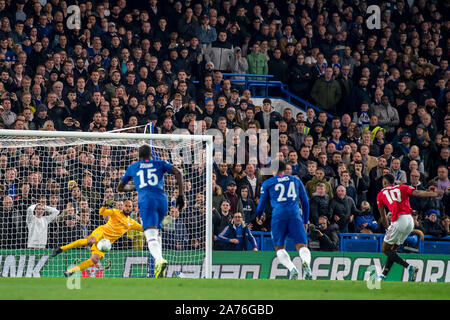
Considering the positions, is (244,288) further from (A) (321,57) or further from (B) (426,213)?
(A) (321,57)

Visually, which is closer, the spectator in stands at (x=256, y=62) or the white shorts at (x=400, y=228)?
the white shorts at (x=400, y=228)

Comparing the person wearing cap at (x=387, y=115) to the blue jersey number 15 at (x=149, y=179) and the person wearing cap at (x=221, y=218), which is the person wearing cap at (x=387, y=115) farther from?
the blue jersey number 15 at (x=149, y=179)

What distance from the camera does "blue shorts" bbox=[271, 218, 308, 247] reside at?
42.9 feet

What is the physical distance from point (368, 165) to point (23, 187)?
7.81m

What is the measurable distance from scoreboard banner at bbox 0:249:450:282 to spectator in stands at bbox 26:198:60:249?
17 centimetres

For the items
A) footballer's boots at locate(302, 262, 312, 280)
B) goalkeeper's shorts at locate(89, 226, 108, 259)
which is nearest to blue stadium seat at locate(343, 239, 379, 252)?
footballer's boots at locate(302, 262, 312, 280)

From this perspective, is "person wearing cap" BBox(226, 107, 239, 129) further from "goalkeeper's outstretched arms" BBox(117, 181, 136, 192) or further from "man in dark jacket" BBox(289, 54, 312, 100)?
"goalkeeper's outstretched arms" BBox(117, 181, 136, 192)

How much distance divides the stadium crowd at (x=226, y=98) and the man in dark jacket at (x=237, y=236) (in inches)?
4.2

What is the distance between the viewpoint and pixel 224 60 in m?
20.5

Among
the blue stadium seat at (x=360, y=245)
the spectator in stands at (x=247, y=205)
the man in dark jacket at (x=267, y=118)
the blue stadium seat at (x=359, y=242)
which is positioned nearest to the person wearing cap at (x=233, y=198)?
the spectator in stands at (x=247, y=205)

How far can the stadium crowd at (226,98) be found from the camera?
1559cm

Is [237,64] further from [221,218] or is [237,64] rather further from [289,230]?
[289,230]

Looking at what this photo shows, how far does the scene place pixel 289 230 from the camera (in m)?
13.1
